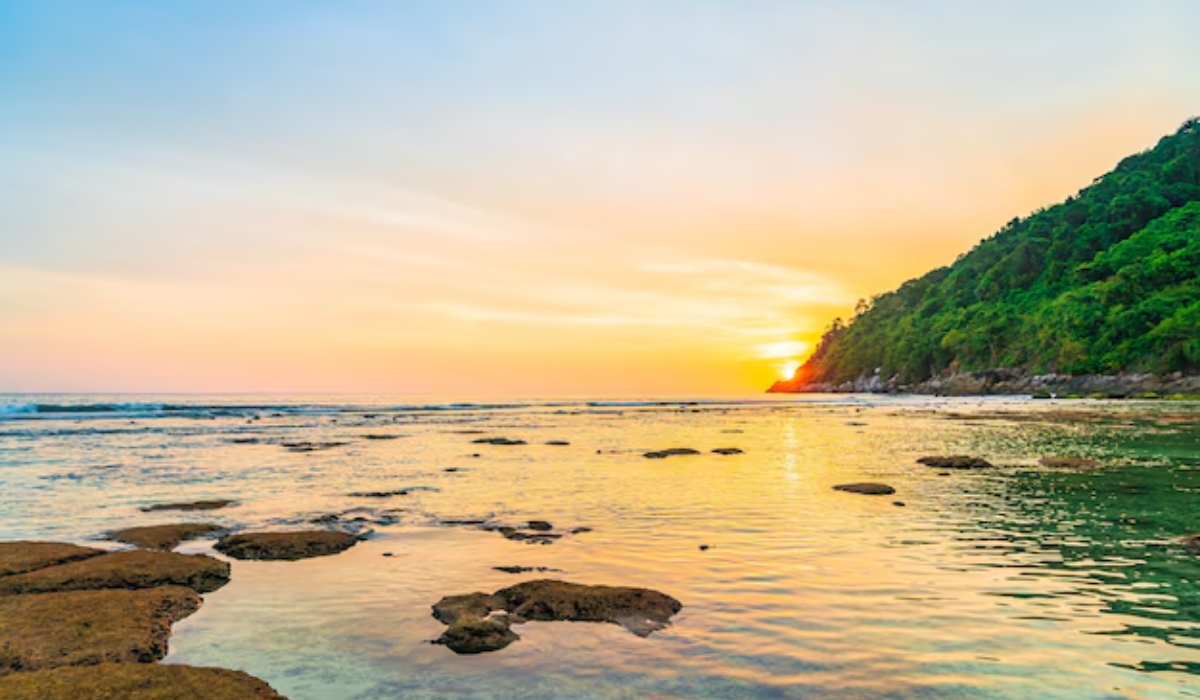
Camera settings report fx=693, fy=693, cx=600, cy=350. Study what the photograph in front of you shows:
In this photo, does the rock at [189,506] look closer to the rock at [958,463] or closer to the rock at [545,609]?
the rock at [545,609]

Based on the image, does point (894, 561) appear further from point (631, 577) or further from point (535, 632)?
point (535, 632)

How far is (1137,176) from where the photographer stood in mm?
157500

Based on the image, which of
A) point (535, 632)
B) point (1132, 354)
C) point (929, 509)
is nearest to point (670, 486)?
point (929, 509)

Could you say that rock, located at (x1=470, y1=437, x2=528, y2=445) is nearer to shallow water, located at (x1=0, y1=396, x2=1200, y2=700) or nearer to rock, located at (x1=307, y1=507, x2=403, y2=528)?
shallow water, located at (x1=0, y1=396, x2=1200, y2=700)

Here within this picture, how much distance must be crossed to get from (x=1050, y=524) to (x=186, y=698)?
16.4m

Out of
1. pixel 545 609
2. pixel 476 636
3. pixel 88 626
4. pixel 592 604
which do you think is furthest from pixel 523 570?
pixel 88 626

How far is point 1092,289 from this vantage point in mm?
127625

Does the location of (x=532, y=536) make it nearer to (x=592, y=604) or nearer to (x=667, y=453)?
(x=592, y=604)

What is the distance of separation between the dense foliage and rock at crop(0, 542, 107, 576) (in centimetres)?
12129

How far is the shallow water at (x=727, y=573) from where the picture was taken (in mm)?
7359

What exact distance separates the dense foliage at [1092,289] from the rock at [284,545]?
385 feet

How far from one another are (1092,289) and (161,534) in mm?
151610

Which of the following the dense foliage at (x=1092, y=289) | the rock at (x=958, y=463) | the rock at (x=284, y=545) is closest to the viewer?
the rock at (x=284, y=545)

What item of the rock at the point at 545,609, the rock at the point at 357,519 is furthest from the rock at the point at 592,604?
the rock at the point at 357,519
